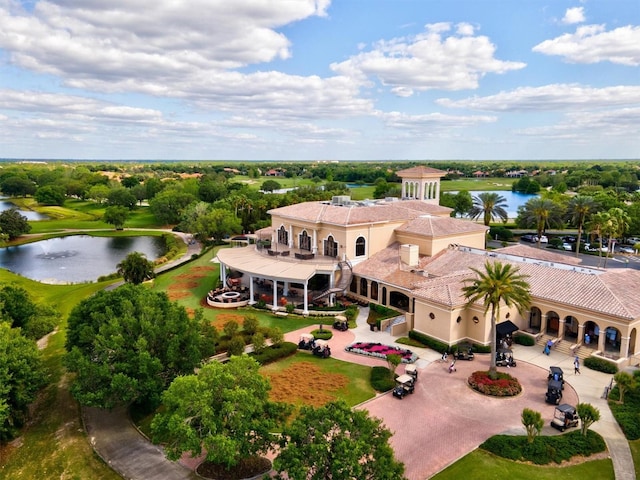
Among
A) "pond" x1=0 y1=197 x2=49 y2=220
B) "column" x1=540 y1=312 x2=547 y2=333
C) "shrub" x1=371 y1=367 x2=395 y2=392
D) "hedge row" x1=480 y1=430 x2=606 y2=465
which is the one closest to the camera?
"hedge row" x1=480 y1=430 x2=606 y2=465

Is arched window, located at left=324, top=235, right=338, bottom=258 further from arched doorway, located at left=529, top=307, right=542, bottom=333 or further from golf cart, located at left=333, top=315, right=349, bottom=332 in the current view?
arched doorway, located at left=529, top=307, right=542, bottom=333

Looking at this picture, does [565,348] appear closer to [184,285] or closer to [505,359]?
[505,359]

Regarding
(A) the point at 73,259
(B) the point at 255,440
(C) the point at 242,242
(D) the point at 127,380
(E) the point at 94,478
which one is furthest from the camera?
(A) the point at 73,259

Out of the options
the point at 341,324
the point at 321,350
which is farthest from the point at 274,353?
the point at 341,324

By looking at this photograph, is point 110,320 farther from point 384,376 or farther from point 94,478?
point 384,376

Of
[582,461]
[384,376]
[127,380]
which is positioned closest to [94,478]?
[127,380]

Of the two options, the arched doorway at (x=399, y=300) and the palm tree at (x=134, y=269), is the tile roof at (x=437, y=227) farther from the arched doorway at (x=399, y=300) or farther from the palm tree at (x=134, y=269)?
the palm tree at (x=134, y=269)

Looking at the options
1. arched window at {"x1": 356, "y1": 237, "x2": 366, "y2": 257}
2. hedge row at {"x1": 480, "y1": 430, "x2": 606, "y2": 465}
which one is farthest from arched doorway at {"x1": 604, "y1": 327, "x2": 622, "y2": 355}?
arched window at {"x1": 356, "y1": 237, "x2": 366, "y2": 257}
